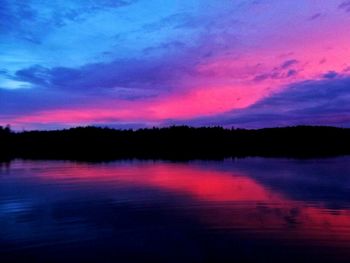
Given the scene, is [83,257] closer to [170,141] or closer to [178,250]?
[178,250]

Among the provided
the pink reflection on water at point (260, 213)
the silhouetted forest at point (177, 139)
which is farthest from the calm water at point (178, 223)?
the silhouetted forest at point (177, 139)

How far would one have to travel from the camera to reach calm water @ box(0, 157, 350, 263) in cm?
1470

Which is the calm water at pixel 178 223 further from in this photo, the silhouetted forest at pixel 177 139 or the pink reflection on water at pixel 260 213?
the silhouetted forest at pixel 177 139

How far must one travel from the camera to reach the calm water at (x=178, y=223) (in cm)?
1470

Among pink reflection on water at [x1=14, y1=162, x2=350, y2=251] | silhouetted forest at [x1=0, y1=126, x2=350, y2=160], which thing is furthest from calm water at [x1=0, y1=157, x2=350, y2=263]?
silhouetted forest at [x1=0, y1=126, x2=350, y2=160]

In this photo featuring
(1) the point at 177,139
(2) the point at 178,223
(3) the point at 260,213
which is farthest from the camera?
(1) the point at 177,139

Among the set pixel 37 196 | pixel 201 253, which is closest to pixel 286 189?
pixel 37 196

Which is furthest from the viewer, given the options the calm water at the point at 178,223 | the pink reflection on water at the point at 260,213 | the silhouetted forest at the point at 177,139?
the silhouetted forest at the point at 177,139

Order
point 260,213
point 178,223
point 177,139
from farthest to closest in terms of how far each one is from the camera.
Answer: point 177,139 → point 260,213 → point 178,223

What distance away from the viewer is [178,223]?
64.4 ft

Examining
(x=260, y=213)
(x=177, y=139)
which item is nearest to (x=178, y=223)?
(x=260, y=213)

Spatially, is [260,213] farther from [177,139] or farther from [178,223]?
[177,139]

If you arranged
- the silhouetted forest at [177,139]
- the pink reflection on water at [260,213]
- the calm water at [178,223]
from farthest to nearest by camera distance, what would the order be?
the silhouetted forest at [177,139]
the pink reflection on water at [260,213]
the calm water at [178,223]

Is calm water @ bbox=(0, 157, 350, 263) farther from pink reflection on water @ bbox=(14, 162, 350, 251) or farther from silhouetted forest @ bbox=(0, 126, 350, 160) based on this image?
silhouetted forest @ bbox=(0, 126, 350, 160)
